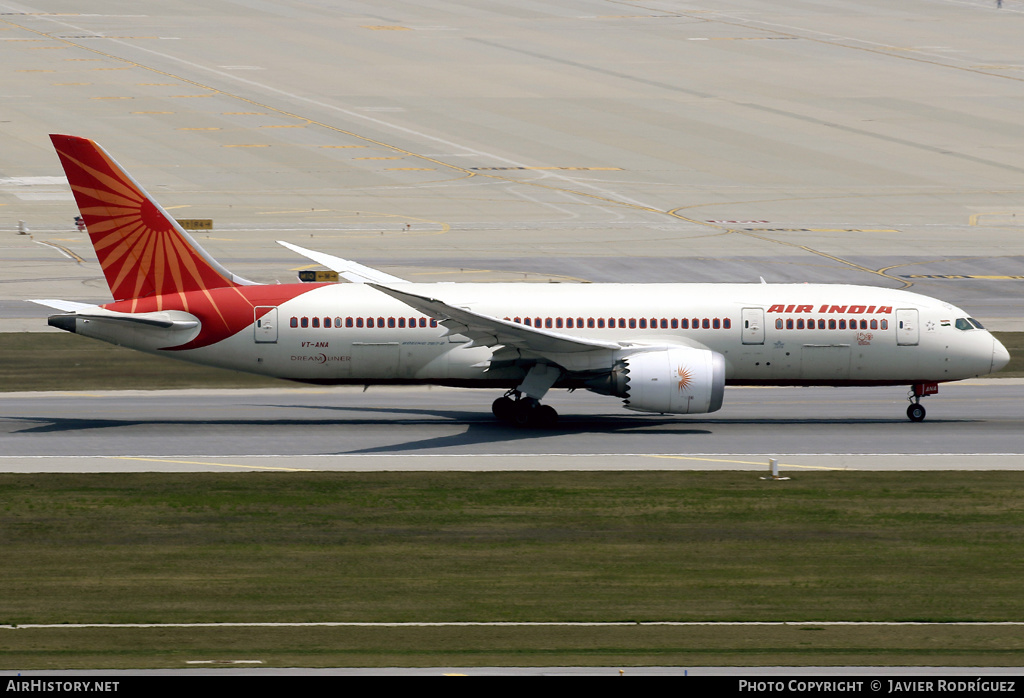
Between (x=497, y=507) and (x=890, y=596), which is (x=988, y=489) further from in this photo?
(x=497, y=507)

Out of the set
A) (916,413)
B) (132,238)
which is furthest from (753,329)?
(132,238)

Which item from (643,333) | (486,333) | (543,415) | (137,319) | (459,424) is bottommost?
(459,424)

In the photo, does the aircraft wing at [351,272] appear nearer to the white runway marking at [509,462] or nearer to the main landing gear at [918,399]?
the white runway marking at [509,462]

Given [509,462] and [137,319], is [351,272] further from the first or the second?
Answer: [509,462]

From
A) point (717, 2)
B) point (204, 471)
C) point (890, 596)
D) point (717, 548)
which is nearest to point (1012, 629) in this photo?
point (890, 596)

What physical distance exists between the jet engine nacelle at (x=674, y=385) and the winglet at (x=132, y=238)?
41.8ft

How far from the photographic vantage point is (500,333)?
38.6 meters

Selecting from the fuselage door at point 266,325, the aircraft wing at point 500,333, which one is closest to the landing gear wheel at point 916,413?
the aircraft wing at point 500,333

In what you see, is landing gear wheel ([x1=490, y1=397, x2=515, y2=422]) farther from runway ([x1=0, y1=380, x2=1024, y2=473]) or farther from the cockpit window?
the cockpit window

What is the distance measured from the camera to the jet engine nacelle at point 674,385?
38.4 m

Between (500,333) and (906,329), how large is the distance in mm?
12662

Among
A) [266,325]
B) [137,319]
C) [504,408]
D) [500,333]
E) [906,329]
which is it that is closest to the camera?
[500,333]

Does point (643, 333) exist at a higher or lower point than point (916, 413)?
higher

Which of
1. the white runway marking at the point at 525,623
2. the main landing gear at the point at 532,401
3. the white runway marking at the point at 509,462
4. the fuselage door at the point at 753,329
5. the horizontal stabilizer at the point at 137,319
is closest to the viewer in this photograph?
the white runway marking at the point at 525,623
